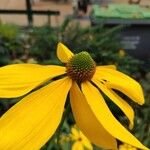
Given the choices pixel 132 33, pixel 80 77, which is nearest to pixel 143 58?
pixel 132 33

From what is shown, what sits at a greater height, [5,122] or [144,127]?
[5,122]

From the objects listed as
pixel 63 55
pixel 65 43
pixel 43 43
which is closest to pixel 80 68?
pixel 63 55

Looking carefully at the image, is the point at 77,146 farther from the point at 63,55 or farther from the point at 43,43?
the point at 43,43

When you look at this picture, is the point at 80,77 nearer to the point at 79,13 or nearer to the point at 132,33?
the point at 132,33

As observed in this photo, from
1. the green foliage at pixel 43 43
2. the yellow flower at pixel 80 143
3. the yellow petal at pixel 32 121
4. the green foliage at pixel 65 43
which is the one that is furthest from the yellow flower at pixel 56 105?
the green foliage at pixel 43 43

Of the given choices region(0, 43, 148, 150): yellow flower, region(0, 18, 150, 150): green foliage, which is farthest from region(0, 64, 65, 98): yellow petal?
region(0, 18, 150, 150): green foliage

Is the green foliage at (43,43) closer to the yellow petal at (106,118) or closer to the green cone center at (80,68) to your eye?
the green cone center at (80,68)

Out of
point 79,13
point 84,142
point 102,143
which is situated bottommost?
point 79,13
